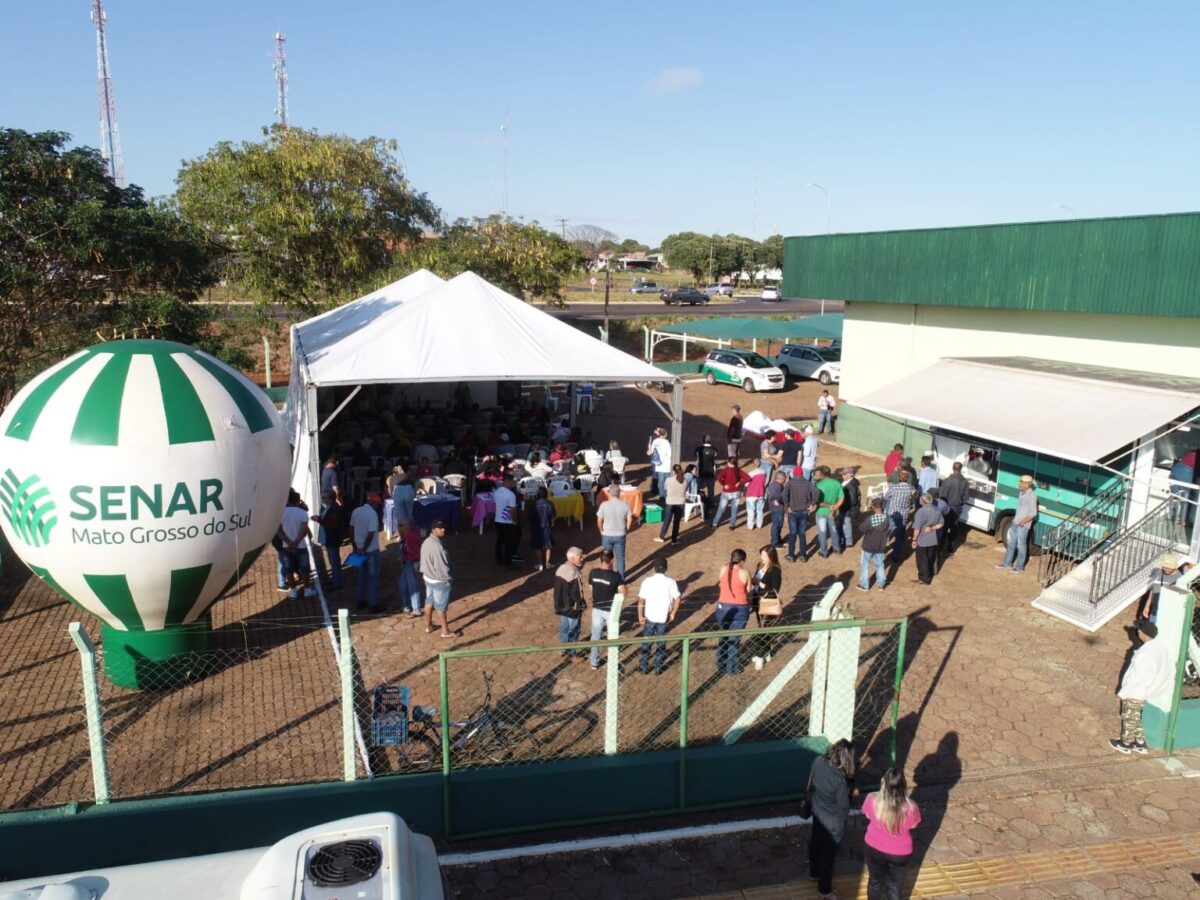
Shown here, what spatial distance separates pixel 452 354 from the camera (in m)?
13.6

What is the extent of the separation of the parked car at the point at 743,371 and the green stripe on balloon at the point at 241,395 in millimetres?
21730

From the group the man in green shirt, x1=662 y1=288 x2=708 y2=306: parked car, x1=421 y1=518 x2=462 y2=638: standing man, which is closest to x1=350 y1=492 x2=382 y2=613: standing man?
x1=421 y1=518 x2=462 y2=638: standing man

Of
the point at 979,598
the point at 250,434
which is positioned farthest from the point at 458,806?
the point at 979,598

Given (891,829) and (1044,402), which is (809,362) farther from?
(891,829)

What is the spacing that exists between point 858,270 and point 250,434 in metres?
14.5

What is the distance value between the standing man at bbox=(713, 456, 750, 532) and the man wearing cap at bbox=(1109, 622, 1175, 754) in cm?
699

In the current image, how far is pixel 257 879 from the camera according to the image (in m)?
3.64

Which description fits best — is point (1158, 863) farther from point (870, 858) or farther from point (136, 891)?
point (136, 891)

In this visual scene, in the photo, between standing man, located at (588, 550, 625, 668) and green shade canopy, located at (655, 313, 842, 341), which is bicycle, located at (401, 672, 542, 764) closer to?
standing man, located at (588, 550, 625, 668)

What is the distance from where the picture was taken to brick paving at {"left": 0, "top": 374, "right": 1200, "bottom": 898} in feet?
20.5

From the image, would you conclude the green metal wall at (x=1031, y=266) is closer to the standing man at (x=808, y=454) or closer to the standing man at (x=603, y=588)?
the standing man at (x=808, y=454)

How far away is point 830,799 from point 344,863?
3205 millimetres

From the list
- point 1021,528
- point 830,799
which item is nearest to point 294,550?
point 830,799

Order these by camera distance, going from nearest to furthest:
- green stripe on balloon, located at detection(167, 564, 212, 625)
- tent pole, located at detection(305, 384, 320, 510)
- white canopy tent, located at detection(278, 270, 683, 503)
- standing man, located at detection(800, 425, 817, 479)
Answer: green stripe on balloon, located at detection(167, 564, 212, 625)
tent pole, located at detection(305, 384, 320, 510)
white canopy tent, located at detection(278, 270, 683, 503)
standing man, located at detection(800, 425, 817, 479)
